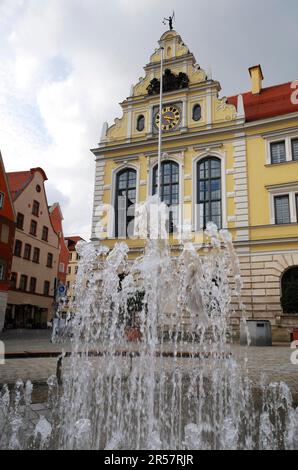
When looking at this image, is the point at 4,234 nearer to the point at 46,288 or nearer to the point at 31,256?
the point at 31,256

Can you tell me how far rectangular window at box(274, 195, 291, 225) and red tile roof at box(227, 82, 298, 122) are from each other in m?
5.04

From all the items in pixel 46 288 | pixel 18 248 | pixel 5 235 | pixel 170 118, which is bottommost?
pixel 46 288

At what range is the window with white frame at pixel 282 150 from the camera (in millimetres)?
19728

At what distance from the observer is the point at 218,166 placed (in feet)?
71.7

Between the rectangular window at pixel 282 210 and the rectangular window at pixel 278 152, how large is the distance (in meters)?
2.20

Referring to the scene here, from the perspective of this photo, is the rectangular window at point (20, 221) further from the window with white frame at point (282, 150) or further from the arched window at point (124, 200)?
the window with white frame at point (282, 150)

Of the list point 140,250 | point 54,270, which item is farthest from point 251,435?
point 54,270

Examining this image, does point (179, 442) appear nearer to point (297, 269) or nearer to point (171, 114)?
point (297, 269)

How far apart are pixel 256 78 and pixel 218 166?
871 centimetres

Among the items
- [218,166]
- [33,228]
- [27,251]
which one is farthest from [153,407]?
[33,228]

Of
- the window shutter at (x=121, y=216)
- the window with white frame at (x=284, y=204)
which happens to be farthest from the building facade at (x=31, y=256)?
the window with white frame at (x=284, y=204)

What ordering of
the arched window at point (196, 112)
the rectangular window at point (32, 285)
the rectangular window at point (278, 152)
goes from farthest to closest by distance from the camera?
the rectangular window at point (32, 285) → the arched window at point (196, 112) → the rectangular window at point (278, 152)

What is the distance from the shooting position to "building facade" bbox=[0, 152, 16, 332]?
26.4m

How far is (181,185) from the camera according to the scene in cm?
2219
